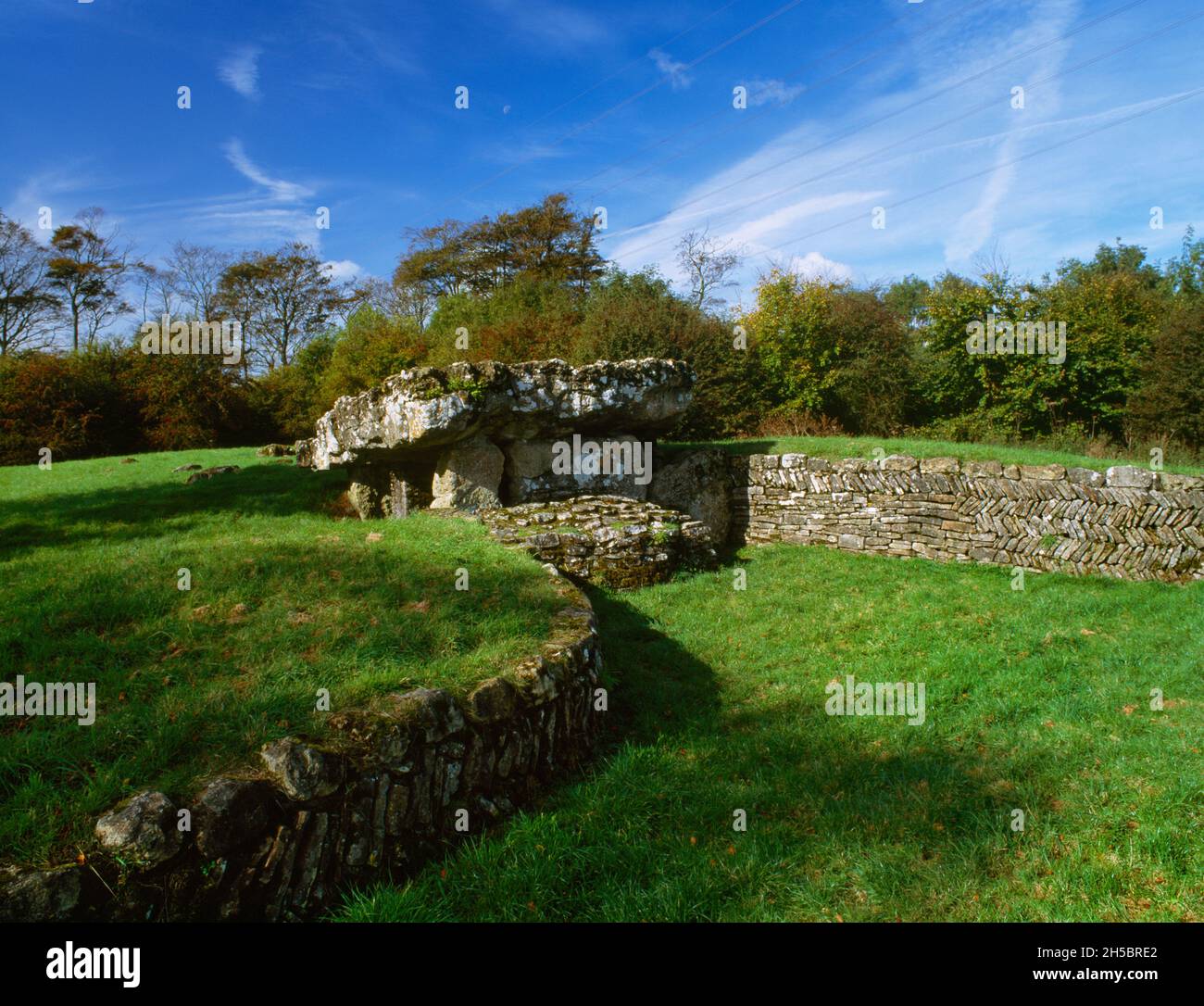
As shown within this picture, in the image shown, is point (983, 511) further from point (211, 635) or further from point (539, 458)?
point (211, 635)

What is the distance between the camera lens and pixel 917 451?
1212 centimetres

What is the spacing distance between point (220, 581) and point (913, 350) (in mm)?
20250

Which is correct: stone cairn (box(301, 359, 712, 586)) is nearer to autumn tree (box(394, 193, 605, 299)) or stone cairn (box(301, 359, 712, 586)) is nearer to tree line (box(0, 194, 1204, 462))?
tree line (box(0, 194, 1204, 462))

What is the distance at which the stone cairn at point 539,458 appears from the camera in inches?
391

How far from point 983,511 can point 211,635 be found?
415 inches

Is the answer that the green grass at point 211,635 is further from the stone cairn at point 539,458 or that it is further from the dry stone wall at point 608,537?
the stone cairn at point 539,458

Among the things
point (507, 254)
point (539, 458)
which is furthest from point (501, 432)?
point (507, 254)

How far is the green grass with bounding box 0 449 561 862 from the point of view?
3.62m

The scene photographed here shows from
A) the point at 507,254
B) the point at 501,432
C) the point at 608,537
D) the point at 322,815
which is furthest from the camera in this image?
the point at 507,254

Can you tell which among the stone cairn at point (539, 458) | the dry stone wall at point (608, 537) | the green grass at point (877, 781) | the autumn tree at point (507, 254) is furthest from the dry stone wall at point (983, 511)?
the autumn tree at point (507, 254)

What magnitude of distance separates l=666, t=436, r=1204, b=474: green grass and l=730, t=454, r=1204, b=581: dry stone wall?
1.97 feet

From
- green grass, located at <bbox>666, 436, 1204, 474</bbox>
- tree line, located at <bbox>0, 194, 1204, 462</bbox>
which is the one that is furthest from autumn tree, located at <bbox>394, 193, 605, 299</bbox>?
green grass, located at <bbox>666, 436, 1204, 474</bbox>

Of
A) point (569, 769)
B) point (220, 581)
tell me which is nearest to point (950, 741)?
point (569, 769)
